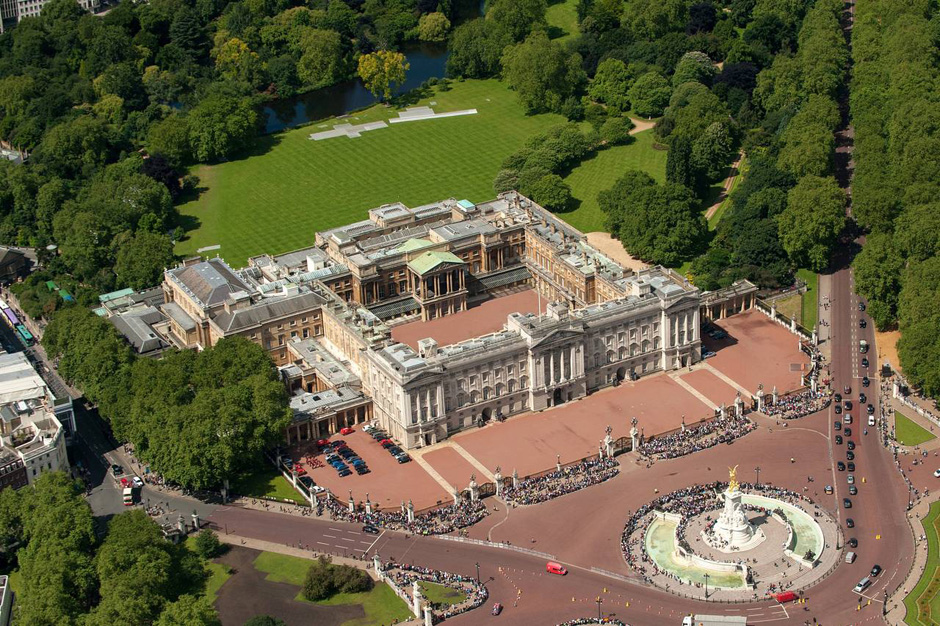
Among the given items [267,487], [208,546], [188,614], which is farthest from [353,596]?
[267,487]

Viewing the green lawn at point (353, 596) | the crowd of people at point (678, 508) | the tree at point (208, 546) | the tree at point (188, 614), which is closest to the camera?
the tree at point (188, 614)

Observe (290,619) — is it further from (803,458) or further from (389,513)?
(803,458)

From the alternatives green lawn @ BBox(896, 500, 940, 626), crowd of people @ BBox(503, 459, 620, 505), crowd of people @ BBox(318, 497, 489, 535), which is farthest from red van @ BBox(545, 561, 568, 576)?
green lawn @ BBox(896, 500, 940, 626)

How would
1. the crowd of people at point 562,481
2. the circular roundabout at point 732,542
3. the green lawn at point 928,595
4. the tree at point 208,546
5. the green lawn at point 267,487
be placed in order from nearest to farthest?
the green lawn at point 928,595 → the circular roundabout at point 732,542 → the tree at point 208,546 → the crowd of people at point 562,481 → the green lawn at point 267,487

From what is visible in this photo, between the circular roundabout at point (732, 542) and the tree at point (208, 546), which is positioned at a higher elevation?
the tree at point (208, 546)

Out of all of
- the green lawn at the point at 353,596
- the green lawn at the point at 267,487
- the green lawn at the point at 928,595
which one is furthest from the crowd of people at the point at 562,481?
the green lawn at the point at 928,595

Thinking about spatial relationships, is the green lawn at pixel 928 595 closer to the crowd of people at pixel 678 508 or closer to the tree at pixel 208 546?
the crowd of people at pixel 678 508

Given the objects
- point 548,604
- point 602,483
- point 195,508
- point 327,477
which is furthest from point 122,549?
point 602,483
